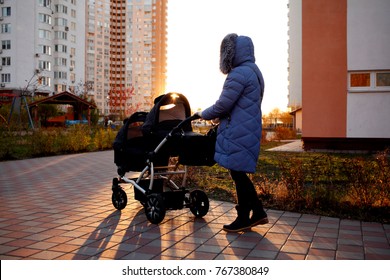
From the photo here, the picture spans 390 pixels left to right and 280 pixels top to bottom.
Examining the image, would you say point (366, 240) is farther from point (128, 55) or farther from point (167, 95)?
point (128, 55)

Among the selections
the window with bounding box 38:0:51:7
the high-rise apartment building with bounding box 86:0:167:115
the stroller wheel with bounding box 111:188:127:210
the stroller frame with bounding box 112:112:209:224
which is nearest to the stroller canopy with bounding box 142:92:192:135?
the stroller frame with bounding box 112:112:209:224

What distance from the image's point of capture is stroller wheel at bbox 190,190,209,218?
5.54 meters

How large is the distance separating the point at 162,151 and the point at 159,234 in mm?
1036

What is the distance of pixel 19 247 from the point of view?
420 centimetres

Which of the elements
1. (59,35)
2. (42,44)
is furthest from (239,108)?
(59,35)

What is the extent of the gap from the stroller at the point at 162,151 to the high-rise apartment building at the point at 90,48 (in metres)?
56.0

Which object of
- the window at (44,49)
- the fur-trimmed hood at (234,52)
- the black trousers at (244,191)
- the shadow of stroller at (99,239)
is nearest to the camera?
the shadow of stroller at (99,239)

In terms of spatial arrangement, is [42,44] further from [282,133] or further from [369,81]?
[369,81]

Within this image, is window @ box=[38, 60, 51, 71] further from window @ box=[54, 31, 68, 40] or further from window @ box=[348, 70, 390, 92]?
window @ box=[348, 70, 390, 92]

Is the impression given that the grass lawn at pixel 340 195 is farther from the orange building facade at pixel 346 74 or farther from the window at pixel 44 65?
the window at pixel 44 65

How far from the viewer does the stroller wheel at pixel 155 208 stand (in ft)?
16.5

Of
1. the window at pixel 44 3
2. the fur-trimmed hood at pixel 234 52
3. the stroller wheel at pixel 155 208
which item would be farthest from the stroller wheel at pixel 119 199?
the window at pixel 44 3

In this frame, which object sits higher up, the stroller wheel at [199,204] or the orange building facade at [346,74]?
the orange building facade at [346,74]
